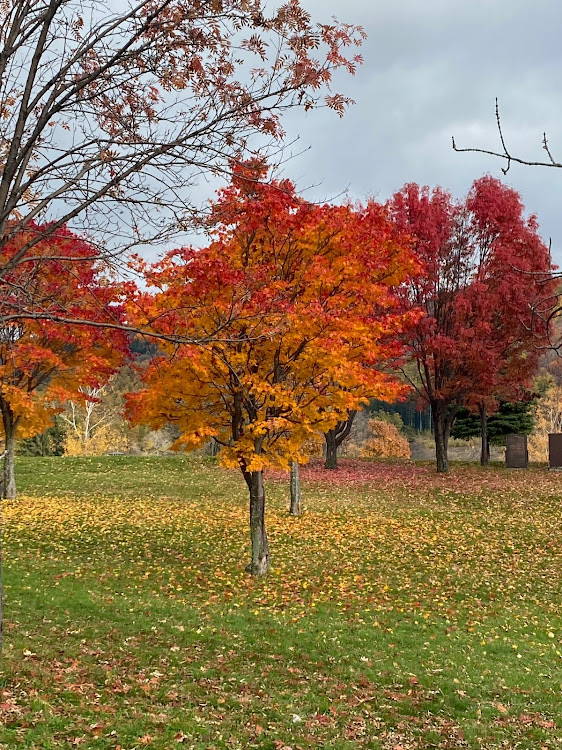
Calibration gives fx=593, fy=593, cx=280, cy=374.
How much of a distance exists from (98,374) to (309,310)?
9686 mm

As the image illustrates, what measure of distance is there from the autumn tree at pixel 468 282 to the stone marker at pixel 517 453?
407 centimetres

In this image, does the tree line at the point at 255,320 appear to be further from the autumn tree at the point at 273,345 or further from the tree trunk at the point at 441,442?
the tree trunk at the point at 441,442

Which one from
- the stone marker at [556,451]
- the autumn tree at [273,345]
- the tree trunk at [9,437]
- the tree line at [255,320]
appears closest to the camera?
the tree line at [255,320]

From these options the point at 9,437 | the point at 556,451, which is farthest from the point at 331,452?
the point at 9,437

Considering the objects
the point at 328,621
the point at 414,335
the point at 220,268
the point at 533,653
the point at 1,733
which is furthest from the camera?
the point at 414,335

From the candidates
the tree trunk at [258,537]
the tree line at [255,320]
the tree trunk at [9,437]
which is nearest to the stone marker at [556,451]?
the tree line at [255,320]

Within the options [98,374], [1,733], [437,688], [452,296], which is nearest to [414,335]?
[452,296]

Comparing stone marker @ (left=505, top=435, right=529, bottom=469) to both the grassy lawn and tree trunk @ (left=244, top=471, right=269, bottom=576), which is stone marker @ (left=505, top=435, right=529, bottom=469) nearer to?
the grassy lawn

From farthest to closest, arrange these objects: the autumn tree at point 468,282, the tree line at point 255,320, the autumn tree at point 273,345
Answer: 1. the autumn tree at point 468,282
2. the autumn tree at point 273,345
3. the tree line at point 255,320

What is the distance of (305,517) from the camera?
16.3 meters

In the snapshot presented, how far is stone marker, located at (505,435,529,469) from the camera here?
25.6 m

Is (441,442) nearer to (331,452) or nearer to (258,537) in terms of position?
(331,452)

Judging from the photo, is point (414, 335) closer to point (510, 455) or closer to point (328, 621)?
point (510, 455)

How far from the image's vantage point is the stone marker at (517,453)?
2564 cm
